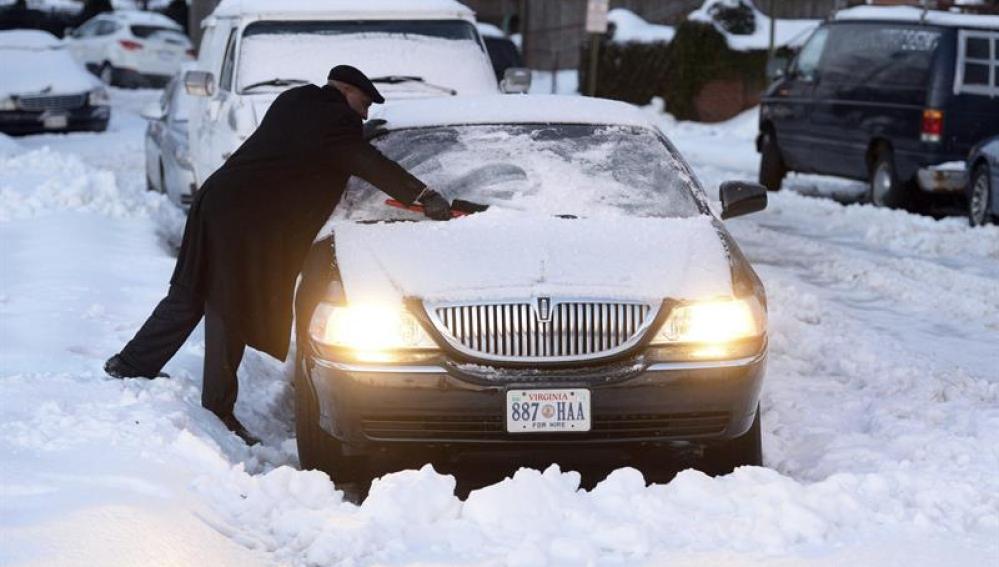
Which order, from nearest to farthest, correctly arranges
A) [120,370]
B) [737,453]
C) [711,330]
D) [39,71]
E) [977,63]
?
[711,330], [737,453], [120,370], [977,63], [39,71]

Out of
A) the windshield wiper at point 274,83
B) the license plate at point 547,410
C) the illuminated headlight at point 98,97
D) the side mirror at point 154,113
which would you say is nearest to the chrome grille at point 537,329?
the license plate at point 547,410

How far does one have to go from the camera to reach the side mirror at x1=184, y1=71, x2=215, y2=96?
1289cm

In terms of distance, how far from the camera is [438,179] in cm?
790

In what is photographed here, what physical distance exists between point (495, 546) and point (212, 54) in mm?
9247

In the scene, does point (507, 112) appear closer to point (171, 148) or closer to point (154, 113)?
point (171, 148)

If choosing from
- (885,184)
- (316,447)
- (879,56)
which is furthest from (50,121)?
(316,447)

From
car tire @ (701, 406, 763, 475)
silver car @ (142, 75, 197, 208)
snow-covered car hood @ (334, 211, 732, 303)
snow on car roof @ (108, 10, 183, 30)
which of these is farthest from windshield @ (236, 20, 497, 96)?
snow on car roof @ (108, 10, 183, 30)

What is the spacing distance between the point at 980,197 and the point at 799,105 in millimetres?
3833

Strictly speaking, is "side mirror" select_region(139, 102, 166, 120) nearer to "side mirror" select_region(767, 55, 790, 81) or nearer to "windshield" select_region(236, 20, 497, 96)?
"windshield" select_region(236, 20, 497, 96)

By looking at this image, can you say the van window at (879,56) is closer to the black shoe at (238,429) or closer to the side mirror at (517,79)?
the side mirror at (517,79)

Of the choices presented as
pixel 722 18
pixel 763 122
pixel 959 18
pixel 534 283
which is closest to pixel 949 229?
pixel 959 18

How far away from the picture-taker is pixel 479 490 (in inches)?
237

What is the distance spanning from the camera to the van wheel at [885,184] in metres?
17.8

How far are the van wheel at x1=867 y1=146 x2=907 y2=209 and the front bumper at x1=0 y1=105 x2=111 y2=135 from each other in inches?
536
